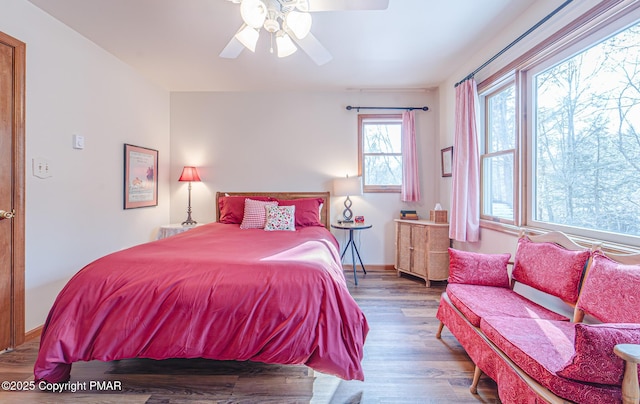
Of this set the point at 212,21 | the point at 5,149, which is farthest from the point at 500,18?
the point at 5,149

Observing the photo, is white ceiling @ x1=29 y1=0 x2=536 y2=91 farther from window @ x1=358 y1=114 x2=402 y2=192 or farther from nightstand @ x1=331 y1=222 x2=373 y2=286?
nightstand @ x1=331 y1=222 x2=373 y2=286

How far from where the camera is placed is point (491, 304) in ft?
5.82

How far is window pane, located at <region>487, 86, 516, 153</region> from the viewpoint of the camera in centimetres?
261

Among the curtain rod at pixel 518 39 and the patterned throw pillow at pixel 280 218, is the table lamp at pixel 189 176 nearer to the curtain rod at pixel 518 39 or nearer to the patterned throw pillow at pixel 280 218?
the patterned throw pillow at pixel 280 218

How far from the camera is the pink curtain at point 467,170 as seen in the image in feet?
9.40

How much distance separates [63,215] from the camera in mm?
2449

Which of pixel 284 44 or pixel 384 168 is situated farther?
pixel 384 168

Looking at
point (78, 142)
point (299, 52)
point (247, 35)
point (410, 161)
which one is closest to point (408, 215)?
point (410, 161)

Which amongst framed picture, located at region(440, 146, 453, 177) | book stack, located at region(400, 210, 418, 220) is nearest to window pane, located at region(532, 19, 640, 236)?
framed picture, located at region(440, 146, 453, 177)

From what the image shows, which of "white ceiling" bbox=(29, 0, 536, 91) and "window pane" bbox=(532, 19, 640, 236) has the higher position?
"white ceiling" bbox=(29, 0, 536, 91)

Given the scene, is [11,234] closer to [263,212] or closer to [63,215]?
[63,215]

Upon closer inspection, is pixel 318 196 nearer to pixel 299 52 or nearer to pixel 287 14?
pixel 299 52

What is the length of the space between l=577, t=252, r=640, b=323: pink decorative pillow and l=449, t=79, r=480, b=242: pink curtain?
1.36 metres

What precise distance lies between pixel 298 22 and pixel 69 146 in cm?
240
